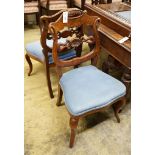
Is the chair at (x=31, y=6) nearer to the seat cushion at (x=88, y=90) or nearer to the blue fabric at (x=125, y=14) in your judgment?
the blue fabric at (x=125, y=14)

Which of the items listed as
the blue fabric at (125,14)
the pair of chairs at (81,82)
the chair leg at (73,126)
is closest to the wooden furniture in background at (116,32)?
the blue fabric at (125,14)

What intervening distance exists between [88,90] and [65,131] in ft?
1.47

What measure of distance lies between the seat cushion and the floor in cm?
34

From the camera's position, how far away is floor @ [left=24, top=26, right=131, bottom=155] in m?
1.67

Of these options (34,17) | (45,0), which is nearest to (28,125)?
(45,0)

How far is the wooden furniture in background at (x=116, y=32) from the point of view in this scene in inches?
67.2

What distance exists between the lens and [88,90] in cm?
162

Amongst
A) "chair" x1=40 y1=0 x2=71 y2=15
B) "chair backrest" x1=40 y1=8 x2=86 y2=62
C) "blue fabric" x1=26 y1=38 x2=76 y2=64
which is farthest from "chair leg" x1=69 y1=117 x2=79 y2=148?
"chair" x1=40 y1=0 x2=71 y2=15

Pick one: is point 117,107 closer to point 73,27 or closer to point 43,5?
point 73,27

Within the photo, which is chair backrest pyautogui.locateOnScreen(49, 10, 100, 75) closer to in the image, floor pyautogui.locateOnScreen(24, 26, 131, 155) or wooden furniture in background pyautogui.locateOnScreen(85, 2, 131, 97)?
wooden furniture in background pyautogui.locateOnScreen(85, 2, 131, 97)

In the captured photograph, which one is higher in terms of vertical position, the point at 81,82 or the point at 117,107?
the point at 81,82

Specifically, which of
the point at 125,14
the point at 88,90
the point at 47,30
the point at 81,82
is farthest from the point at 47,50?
the point at 125,14
